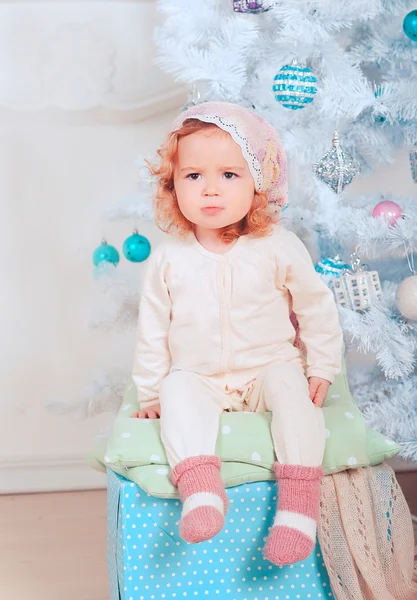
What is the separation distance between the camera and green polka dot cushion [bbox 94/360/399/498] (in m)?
1.27

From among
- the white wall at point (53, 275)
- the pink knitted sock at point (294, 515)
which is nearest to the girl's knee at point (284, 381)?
the pink knitted sock at point (294, 515)

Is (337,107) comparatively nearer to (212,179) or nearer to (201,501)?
(212,179)

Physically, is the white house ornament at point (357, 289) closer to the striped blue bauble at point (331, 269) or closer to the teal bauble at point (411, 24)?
the striped blue bauble at point (331, 269)

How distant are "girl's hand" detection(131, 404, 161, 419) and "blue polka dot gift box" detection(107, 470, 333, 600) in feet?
0.57

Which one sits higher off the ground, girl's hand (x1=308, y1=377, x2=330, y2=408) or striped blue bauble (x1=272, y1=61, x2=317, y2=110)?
striped blue bauble (x1=272, y1=61, x2=317, y2=110)

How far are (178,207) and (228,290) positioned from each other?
0.19m

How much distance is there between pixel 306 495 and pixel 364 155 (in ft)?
3.00

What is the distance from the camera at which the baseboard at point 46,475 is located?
2191 millimetres

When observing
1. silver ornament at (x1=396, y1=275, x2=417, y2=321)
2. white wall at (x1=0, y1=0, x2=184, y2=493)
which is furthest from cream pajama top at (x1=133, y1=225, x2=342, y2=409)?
white wall at (x1=0, y1=0, x2=184, y2=493)

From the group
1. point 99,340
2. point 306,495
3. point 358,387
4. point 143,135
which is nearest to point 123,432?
point 306,495

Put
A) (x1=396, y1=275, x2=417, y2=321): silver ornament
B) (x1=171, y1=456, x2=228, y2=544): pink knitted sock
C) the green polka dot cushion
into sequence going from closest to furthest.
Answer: (x1=171, y1=456, x2=228, y2=544): pink knitted sock < the green polka dot cushion < (x1=396, y1=275, x2=417, y2=321): silver ornament

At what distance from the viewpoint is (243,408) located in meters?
1.48

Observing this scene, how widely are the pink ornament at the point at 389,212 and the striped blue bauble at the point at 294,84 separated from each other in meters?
0.28

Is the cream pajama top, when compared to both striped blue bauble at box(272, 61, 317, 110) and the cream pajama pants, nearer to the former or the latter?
the cream pajama pants
